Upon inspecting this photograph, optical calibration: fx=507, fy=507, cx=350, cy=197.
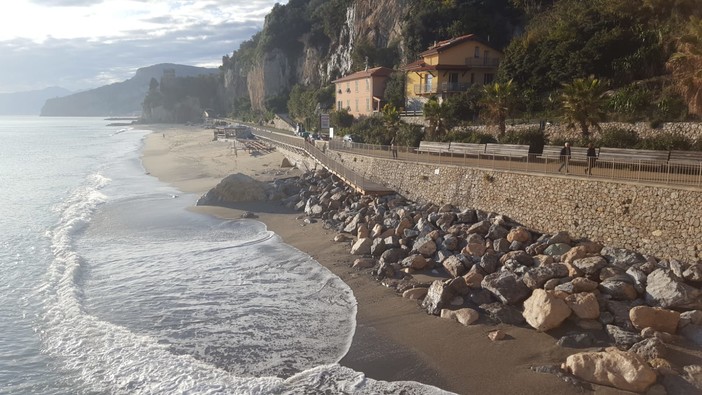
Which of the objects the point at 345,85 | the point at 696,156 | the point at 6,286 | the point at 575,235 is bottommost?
the point at 6,286

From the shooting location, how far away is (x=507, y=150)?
78.5ft

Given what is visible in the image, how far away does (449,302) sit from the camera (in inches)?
559

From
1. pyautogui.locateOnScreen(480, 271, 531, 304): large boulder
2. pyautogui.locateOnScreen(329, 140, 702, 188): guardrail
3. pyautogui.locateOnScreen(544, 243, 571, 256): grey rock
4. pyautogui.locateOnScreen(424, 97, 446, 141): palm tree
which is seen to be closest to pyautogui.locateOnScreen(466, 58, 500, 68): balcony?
pyautogui.locateOnScreen(424, 97, 446, 141): palm tree

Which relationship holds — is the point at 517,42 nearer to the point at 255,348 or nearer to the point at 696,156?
the point at 696,156

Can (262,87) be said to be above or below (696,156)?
above

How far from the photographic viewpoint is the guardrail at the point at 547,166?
608 inches

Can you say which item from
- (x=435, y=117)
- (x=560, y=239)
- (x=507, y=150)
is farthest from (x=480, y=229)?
(x=435, y=117)

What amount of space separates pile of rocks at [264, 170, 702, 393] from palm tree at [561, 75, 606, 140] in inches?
252

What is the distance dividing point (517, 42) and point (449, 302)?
25.9m

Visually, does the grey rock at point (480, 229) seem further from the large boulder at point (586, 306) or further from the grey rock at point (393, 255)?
the large boulder at point (586, 306)

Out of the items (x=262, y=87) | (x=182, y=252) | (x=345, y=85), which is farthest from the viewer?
(x=262, y=87)

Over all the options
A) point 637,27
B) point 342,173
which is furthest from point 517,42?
point 342,173

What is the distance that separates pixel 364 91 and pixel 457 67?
12.5 meters

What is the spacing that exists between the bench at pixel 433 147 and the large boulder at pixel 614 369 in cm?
1705
